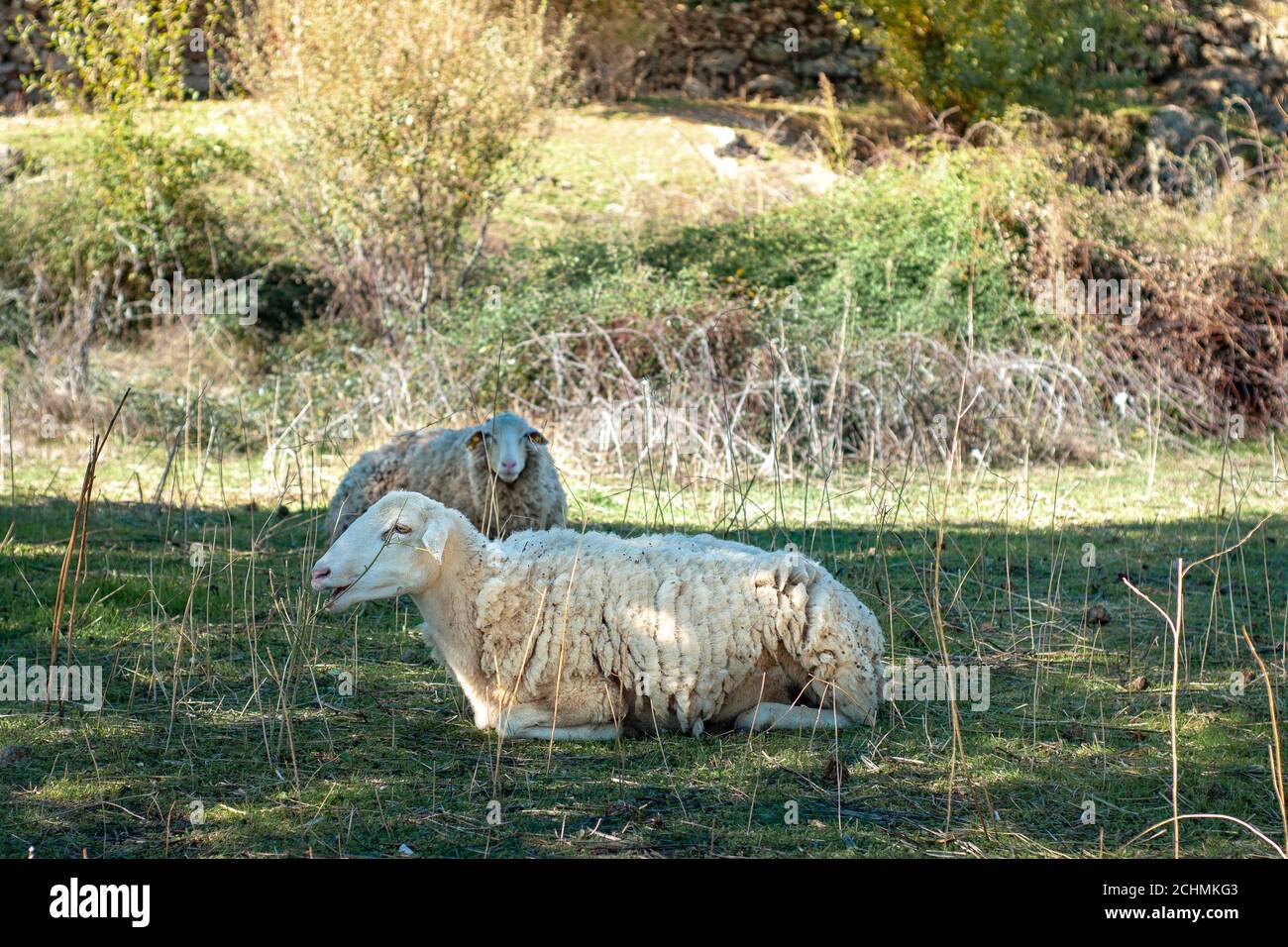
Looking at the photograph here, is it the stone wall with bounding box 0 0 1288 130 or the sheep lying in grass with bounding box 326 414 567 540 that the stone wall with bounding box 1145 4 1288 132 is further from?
the sheep lying in grass with bounding box 326 414 567 540

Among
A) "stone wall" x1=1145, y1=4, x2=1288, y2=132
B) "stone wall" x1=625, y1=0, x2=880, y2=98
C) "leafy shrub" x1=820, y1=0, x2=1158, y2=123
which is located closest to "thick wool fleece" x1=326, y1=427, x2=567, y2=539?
"leafy shrub" x1=820, y1=0, x2=1158, y2=123

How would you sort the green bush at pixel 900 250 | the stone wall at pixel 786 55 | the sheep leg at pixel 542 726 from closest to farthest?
the sheep leg at pixel 542 726, the green bush at pixel 900 250, the stone wall at pixel 786 55

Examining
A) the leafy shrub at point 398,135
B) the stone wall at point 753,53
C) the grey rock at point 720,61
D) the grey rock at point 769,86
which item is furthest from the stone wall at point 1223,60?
the leafy shrub at point 398,135

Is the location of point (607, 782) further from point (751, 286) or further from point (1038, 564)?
point (751, 286)

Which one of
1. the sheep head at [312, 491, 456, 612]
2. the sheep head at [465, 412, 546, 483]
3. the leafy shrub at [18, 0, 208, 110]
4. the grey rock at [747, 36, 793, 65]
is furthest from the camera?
the grey rock at [747, 36, 793, 65]

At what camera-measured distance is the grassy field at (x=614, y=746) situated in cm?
420

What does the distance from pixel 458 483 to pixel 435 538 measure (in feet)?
10.9

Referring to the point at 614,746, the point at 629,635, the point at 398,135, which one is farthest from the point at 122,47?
the point at 614,746

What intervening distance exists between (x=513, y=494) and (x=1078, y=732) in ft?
12.7

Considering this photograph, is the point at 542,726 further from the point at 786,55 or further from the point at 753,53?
the point at 786,55

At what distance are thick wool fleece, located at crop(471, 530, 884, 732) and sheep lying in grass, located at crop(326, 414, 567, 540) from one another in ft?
8.57

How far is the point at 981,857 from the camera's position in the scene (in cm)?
405

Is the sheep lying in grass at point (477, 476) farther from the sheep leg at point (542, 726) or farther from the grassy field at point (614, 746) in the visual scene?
the sheep leg at point (542, 726)

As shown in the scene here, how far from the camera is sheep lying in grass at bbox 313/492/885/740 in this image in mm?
5070
